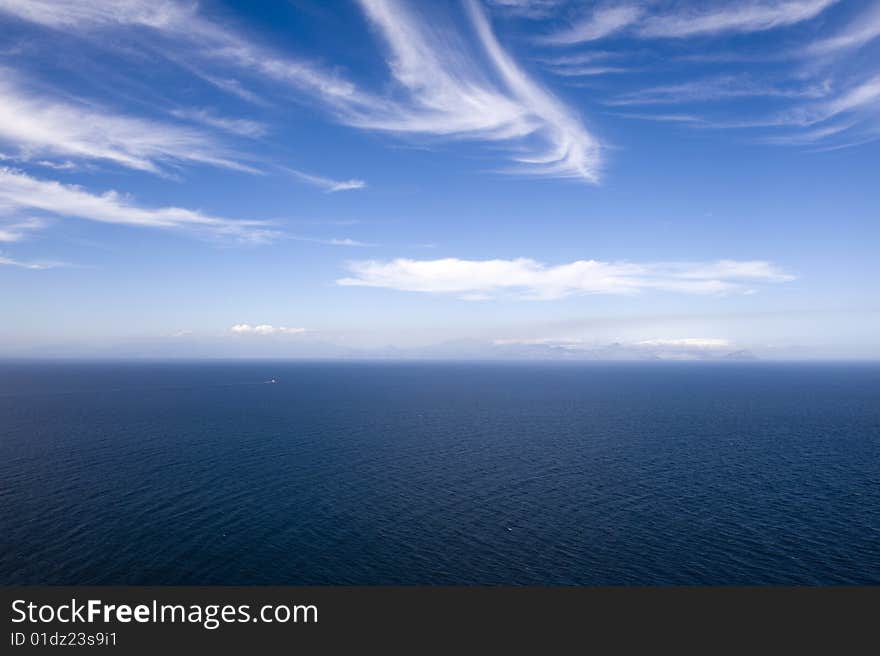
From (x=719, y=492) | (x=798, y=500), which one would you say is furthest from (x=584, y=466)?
(x=798, y=500)

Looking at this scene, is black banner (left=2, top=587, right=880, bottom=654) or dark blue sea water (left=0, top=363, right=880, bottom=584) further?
dark blue sea water (left=0, top=363, right=880, bottom=584)

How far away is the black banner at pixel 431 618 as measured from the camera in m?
42.4

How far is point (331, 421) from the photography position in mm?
173375

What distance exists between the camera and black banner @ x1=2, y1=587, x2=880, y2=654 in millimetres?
42406

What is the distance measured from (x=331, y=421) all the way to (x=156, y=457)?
65.6 metres

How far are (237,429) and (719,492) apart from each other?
13321 cm

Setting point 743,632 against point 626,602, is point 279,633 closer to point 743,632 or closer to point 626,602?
point 626,602

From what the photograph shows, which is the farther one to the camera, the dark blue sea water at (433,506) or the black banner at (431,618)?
the dark blue sea water at (433,506)

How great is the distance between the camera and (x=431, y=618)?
50.7 meters

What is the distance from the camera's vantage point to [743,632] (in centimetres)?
4828

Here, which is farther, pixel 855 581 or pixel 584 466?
pixel 584 466

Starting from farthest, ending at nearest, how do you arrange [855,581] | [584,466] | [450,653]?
1. [584,466]
2. [855,581]
3. [450,653]

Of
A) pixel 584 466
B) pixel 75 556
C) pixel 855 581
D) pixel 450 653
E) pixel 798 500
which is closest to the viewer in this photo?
pixel 450 653

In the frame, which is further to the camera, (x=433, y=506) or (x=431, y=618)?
(x=433, y=506)
